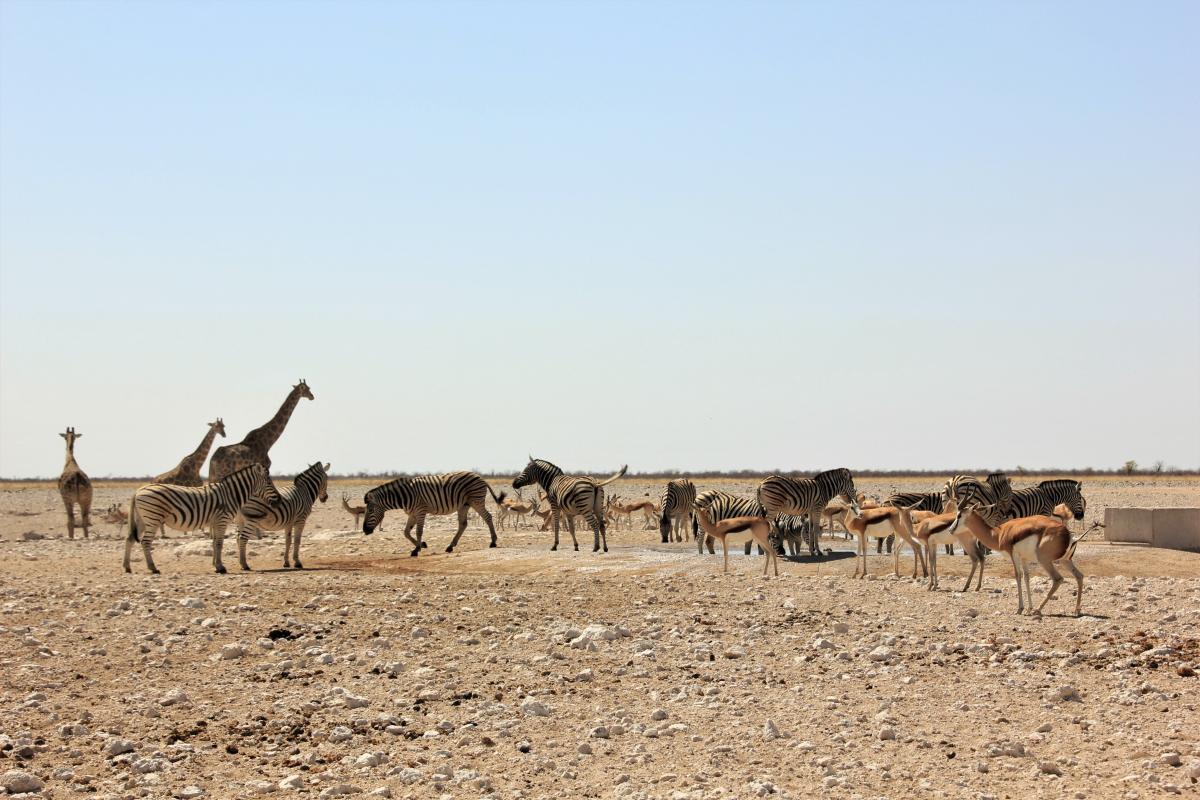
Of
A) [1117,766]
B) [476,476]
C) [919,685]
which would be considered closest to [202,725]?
[919,685]

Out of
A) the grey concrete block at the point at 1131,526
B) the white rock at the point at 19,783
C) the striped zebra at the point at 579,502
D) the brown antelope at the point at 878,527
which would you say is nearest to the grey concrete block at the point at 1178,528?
the grey concrete block at the point at 1131,526

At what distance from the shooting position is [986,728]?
898 cm

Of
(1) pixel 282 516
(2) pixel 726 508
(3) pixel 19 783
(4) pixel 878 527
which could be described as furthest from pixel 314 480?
(3) pixel 19 783

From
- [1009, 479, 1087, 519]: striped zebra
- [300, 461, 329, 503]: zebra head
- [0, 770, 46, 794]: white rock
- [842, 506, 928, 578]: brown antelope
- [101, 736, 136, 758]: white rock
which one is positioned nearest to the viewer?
[0, 770, 46, 794]: white rock

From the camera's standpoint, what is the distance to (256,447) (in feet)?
88.5

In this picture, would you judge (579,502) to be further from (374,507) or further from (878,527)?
(878,527)

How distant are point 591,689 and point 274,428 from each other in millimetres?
19219

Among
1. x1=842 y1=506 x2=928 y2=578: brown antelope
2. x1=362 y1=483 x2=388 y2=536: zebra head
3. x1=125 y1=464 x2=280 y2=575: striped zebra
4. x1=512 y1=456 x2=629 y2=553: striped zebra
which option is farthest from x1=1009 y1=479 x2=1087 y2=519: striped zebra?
x1=125 y1=464 x2=280 y2=575: striped zebra

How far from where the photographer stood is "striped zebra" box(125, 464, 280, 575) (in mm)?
18891

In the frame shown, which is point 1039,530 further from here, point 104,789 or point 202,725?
point 104,789

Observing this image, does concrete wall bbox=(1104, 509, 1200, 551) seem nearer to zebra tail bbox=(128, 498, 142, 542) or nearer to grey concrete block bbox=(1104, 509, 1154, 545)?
grey concrete block bbox=(1104, 509, 1154, 545)

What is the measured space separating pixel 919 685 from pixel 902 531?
26.4ft

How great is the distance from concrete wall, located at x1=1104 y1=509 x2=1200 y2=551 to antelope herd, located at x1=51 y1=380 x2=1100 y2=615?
3.18 ft

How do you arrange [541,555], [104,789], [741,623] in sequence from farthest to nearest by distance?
[541,555], [741,623], [104,789]
